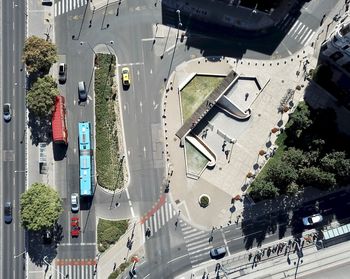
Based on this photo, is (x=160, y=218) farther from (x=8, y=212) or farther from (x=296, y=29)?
(x=296, y=29)

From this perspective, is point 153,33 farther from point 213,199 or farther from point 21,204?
point 21,204

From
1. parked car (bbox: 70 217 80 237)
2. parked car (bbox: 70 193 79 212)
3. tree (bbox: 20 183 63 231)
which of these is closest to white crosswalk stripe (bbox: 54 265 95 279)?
parked car (bbox: 70 217 80 237)

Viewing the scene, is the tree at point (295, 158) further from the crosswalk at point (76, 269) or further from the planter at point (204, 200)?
the crosswalk at point (76, 269)

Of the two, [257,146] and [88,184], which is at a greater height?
[257,146]

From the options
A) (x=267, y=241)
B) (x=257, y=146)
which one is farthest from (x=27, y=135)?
(x=267, y=241)

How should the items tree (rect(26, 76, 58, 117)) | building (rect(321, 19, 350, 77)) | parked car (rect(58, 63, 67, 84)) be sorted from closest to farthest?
building (rect(321, 19, 350, 77)) < tree (rect(26, 76, 58, 117)) < parked car (rect(58, 63, 67, 84))

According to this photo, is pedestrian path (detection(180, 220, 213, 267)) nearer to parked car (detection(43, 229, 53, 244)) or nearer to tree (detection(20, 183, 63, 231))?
tree (detection(20, 183, 63, 231))

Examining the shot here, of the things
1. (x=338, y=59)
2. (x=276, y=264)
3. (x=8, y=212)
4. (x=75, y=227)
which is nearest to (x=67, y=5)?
(x=8, y=212)
